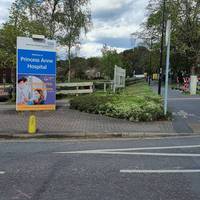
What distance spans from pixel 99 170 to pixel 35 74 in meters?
6.44

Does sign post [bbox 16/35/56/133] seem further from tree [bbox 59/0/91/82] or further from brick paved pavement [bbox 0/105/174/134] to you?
tree [bbox 59/0/91/82]

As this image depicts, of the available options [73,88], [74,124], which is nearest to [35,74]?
[74,124]

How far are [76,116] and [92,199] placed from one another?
10.4 m

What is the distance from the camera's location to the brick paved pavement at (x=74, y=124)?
1322 centimetres

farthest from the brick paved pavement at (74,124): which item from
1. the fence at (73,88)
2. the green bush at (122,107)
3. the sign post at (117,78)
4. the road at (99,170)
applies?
the fence at (73,88)

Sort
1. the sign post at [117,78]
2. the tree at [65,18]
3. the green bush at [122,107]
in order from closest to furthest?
the green bush at [122,107]
the sign post at [117,78]
the tree at [65,18]

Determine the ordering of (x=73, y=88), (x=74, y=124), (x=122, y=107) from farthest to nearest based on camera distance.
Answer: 1. (x=73, y=88)
2. (x=122, y=107)
3. (x=74, y=124)

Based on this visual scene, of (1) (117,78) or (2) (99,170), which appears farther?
(1) (117,78)

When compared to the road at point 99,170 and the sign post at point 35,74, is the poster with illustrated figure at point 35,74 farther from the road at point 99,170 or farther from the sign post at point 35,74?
the road at point 99,170

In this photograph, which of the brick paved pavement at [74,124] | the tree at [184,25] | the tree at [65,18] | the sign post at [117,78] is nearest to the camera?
the brick paved pavement at [74,124]

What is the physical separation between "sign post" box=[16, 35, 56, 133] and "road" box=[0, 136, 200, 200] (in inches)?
90.2

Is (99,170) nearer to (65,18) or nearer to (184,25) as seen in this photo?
(65,18)

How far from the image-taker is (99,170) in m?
7.74

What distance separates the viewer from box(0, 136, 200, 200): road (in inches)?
245
